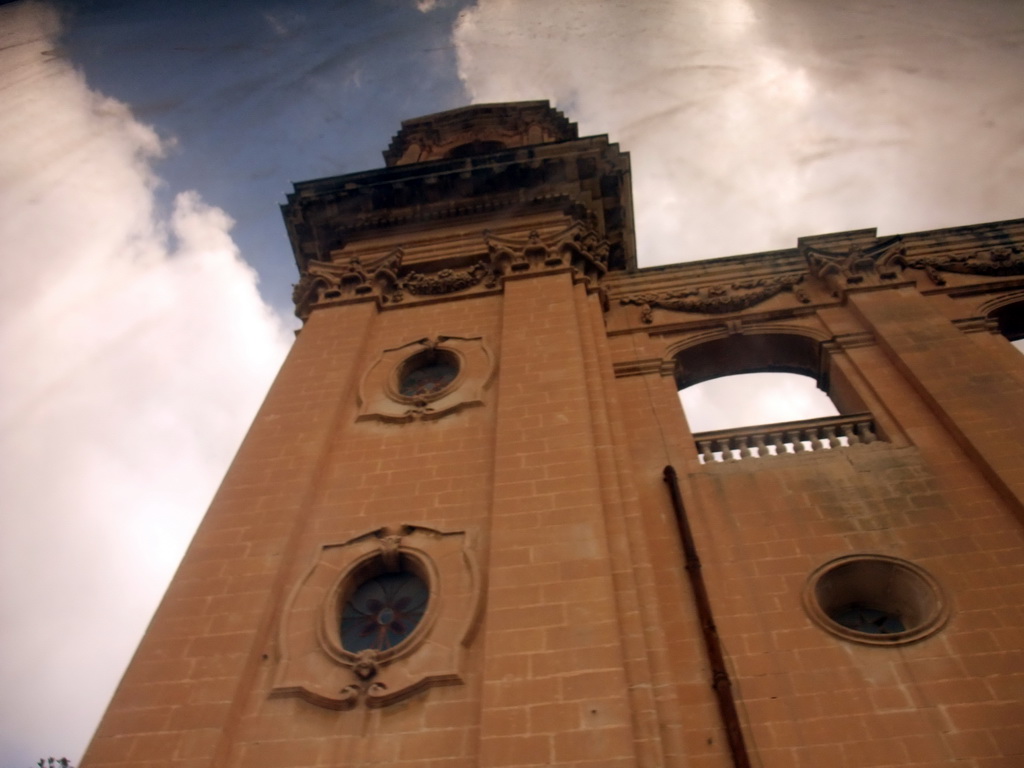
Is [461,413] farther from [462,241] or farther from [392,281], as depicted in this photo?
[462,241]

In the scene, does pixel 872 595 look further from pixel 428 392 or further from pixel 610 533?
pixel 428 392

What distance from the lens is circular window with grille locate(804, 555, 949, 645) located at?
8516 mm

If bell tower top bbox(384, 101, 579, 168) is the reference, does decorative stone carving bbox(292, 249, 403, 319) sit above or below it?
below

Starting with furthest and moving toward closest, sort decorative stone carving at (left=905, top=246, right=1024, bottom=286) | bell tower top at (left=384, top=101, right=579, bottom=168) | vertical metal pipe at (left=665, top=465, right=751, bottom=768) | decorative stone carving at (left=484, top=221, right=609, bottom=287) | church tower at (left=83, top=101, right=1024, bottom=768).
→ bell tower top at (left=384, top=101, right=579, bottom=168) < decorative stone carving at (left=484, top=221, right=609, bottom=287) < decorative stone carving at (left=905, top=246, right=1024, bottom=286) < church tower at (left=83, top=101, right=1024, bottom=768) < vertical metal pipe at (left=665, top=465, right=751, bottom=768)

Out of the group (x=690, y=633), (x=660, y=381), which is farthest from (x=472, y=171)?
(x=690, y=633)

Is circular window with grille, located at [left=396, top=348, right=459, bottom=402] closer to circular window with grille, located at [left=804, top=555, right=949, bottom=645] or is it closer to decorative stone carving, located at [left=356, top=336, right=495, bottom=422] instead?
decorative stone carving, located at [left=356, top=336, right=495, bottom=422]

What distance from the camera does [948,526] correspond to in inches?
362

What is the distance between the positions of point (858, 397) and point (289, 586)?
9.10m

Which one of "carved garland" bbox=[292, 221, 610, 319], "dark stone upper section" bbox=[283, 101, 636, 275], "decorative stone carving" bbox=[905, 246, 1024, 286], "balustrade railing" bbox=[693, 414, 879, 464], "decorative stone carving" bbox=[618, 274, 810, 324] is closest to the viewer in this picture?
"balustrade railing" bbox=[693, 414, 879, 464]

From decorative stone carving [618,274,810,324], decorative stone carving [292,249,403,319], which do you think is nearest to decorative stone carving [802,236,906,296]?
decorative stone carving [618,274,810,324]

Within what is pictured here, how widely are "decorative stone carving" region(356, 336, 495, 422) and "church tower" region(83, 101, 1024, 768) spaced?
0.05 m

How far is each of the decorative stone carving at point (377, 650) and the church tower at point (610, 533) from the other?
0.10 feet

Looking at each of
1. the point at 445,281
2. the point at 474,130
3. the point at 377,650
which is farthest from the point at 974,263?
the point at 474,130

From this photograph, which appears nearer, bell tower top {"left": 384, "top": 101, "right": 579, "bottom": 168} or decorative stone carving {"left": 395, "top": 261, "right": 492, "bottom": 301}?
decorative stone carving {"left": 395, "top": 261, "right": 492, "bottom": 301}
